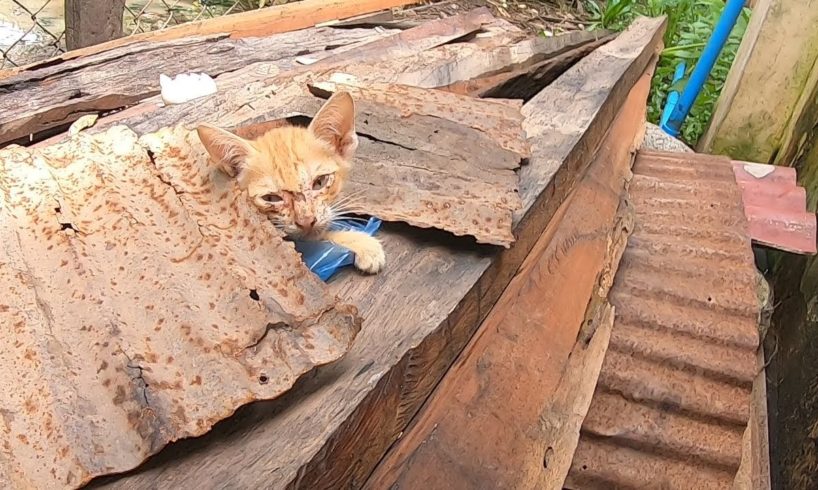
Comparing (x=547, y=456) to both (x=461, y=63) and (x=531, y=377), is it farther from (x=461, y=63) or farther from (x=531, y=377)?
(x=461, y=63)

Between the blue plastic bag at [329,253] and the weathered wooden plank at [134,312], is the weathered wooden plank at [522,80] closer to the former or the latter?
the blue plastic bag at [329,253]

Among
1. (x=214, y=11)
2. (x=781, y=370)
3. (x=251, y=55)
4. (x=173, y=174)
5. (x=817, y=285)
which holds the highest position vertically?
(x=173, y=174)

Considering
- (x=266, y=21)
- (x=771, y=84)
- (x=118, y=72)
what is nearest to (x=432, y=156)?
(x=118, y=72)

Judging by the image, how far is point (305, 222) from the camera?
1495mm

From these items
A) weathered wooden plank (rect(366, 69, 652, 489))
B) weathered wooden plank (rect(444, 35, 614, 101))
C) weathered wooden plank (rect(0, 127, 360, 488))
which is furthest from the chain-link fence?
weathered wooden plank (rect(366, 69, 652, 489))

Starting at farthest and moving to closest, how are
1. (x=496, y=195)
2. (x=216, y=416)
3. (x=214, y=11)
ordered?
(x=214, y=11) < (x=496, y=195) < (x=216, y=416)

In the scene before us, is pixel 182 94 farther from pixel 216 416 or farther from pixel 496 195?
pixel 216 416

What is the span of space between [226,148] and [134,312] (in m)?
0.46

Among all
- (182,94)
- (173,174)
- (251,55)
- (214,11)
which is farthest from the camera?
(214,11)

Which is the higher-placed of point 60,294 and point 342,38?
point 60,294

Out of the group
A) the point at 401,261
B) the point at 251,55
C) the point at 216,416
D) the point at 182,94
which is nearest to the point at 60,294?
the point at 216,416

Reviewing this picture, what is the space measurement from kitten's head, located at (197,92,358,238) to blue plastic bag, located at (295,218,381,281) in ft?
0.13

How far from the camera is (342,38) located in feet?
9.75

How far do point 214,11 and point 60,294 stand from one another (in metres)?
3.49
